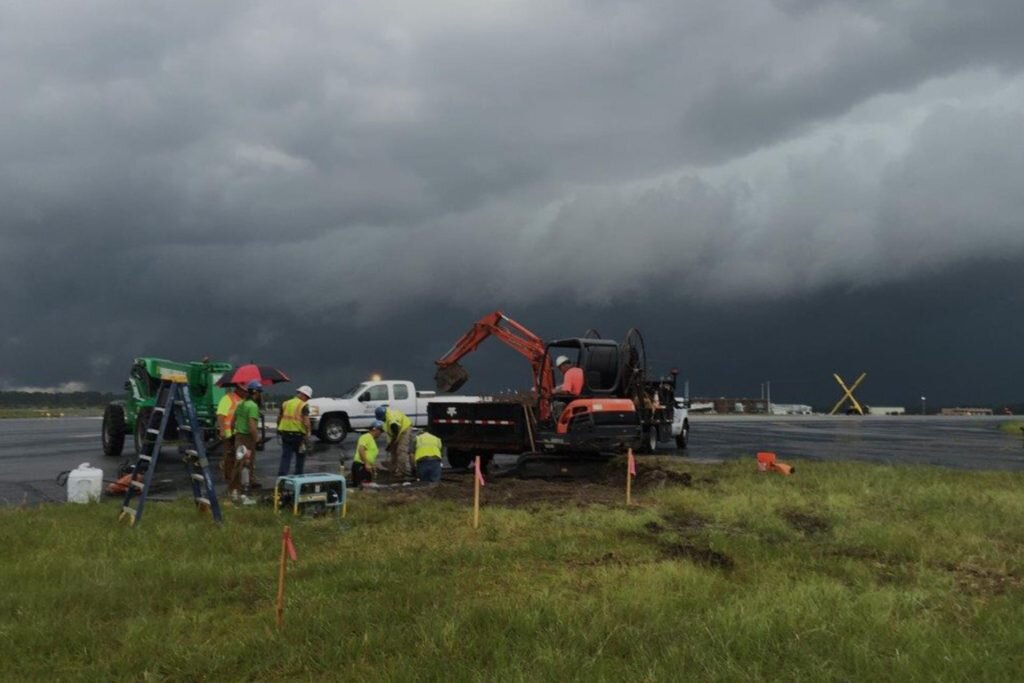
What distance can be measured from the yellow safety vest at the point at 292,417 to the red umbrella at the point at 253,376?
2.26 ft

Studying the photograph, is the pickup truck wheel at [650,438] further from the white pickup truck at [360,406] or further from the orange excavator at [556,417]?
the white pickup truck at [360,406]

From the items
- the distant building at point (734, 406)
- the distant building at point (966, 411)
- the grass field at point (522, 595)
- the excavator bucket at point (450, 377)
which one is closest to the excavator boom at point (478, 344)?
the excavator bucket at point (450, 377)

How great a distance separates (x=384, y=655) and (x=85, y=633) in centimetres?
226

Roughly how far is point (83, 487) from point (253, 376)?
3046mm

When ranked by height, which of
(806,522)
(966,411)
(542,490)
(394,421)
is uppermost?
(394,421)

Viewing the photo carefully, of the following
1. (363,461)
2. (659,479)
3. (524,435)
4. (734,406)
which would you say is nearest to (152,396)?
(363,461)

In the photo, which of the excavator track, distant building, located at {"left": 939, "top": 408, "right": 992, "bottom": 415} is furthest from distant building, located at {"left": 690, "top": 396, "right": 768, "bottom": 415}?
the excavator track

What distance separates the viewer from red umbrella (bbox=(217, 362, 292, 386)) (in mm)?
13328

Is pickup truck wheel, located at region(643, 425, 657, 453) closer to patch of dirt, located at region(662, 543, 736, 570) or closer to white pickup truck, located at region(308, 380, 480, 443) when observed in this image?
white pickup truck, located at region(308, 380, 480, 443)

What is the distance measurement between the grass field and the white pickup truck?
1395 centimetres

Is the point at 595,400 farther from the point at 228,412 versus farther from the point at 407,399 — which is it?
the point at 407,399

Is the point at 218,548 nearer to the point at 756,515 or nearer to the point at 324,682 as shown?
the point at 324,682

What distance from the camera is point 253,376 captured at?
1345 cm

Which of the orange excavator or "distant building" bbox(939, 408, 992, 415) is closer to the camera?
the orange excavator
